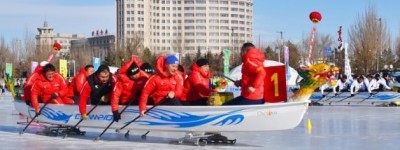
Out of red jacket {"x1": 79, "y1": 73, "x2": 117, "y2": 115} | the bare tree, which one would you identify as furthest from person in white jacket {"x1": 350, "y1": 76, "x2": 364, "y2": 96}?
the bare tree

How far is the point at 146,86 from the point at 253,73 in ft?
6.18

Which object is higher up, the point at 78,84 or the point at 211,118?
the point at 78,84

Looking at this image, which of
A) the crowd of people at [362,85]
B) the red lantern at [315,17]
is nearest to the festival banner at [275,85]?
the red lantern at [315,17]


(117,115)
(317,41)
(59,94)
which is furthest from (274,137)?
(317,41)

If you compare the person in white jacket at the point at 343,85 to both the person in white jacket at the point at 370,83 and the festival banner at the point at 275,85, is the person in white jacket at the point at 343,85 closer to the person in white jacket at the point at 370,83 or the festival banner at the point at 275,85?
the person in white jacket at the point at 370,83

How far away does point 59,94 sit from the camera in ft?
41.5

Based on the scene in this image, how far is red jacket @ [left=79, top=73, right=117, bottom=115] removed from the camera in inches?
460

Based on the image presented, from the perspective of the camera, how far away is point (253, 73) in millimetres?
9922

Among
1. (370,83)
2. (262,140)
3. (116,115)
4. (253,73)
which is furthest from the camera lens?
(370,83)

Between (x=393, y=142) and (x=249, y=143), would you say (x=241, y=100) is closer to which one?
(x=249, y=143)

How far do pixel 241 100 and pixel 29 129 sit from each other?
5.73m

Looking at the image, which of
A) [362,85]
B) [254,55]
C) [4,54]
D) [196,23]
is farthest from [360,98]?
[196,23]

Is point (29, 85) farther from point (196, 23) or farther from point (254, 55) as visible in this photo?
point (196, 23)

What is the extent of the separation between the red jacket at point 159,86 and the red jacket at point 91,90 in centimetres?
138
